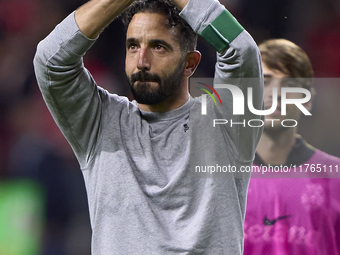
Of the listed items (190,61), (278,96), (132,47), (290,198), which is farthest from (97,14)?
(290,198)

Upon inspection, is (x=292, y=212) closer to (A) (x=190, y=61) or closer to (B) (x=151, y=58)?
(A) (x=190, y=61)

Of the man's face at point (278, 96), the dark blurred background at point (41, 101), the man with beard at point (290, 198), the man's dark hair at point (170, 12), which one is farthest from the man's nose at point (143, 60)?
the dark blurred background at point (41, 101)

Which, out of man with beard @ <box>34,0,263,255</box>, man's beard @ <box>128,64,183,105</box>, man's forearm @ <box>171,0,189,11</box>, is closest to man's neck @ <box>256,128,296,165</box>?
man with beard @ <box>34,0,263,255</box>

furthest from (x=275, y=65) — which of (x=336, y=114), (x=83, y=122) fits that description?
(x=83, y=122)

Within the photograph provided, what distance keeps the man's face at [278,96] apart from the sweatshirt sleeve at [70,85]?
2.41ft

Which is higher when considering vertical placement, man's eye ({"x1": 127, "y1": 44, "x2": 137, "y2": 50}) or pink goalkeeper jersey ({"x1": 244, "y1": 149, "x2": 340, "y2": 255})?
man's eye ({"x1": 127, "y1": 44, "x2": 137, "y2": 50})

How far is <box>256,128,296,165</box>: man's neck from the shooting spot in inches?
78.1

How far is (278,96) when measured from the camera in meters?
1.82

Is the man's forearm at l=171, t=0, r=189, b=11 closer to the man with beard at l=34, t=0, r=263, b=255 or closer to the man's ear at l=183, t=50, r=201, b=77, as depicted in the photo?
the man with beard at l=34, t=0, r=263, b=255

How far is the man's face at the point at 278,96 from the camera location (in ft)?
5.94

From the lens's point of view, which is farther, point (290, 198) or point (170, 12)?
point (290, 198)

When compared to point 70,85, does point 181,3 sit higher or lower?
higher

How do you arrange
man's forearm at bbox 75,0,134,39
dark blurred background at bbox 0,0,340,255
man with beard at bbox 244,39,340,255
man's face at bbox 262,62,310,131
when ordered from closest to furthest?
1. man's forearm at bbox 75,0,134,39
2. man's face at bbox 262,62,310,131
3. man with beard at bbox 244,39,340,255
4. dark blurred background at bbox 0,0,340,255

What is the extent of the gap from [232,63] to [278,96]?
0.73 m
